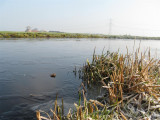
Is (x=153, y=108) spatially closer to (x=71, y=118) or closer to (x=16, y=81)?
(x=71, y=118)

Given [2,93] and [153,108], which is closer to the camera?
[153,108]

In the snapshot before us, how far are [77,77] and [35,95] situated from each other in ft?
13.7

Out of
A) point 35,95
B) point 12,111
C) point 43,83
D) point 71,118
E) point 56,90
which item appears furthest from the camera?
Answer: point 43,83

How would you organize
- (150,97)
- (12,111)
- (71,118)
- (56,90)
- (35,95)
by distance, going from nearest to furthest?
(71,118) → (150,97) → (12,111) → (35,95) → (56,90)

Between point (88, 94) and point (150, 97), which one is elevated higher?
point (150, 97)

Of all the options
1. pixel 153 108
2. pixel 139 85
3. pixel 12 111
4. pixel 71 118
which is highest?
pixel 139 85

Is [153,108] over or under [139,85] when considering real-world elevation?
under

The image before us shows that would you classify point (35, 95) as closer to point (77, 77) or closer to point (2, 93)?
point (2, 93)

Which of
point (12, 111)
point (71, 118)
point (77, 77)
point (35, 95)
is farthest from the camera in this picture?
point (77, 77)

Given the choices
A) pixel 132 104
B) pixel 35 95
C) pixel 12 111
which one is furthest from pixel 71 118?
pixel 35 95

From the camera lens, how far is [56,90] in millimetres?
8836

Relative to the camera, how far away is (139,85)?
5.14 metres

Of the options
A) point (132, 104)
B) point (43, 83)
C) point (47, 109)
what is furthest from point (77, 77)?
point (132, 104)

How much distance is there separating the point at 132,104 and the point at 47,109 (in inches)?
147
